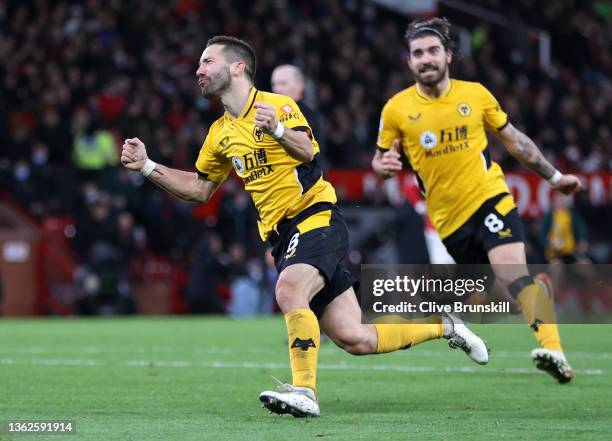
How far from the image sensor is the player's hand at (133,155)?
744cm

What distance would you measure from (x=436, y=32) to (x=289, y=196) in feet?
6.66

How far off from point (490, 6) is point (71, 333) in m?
17.8

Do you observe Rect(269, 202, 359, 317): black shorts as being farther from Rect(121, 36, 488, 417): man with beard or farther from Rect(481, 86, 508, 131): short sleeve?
Rect(481, 86, 508, 131): short sleeve

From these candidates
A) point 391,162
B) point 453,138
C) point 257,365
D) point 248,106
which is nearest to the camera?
point 248,106

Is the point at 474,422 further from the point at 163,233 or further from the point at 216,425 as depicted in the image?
the point at 163,233

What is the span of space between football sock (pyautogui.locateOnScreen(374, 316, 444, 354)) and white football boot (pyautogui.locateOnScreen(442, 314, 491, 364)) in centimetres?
13

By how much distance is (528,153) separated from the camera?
8641mm

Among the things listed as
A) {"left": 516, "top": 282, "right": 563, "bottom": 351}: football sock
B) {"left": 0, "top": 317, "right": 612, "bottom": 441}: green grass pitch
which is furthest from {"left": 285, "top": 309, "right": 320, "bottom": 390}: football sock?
{"left": 516, "top": 282, "right": 563, "bottom": 351}: football sock

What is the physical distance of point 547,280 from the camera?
9719 millimetres

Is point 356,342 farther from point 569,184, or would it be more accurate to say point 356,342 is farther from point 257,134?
point 569,184

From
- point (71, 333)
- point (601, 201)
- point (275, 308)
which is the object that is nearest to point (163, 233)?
point (275, 308)

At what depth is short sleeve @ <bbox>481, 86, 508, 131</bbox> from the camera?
874 cm

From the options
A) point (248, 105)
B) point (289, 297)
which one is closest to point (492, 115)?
point (248, 105)

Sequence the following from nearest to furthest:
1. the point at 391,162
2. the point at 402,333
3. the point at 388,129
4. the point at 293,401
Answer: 1. the point at 293,401
2. the point at 402,333
3. the point at 391,162
4. the point at 388,129
